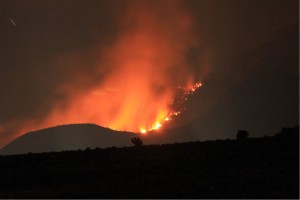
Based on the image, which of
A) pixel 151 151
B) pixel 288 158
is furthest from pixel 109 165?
pixel 288 158

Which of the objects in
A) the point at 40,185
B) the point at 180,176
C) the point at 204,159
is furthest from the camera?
the point at 204,159

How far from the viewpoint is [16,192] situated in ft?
105

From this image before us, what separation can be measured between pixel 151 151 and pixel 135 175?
7574mm

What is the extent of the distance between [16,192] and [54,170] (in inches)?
291

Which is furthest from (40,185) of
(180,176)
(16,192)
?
(180,176)

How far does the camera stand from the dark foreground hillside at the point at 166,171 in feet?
A: 90.5

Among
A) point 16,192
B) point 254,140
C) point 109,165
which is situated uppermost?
point 254,140

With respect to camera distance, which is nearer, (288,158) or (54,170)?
(288,158)

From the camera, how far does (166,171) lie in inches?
1342

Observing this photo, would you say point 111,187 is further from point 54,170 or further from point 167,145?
point 167,145

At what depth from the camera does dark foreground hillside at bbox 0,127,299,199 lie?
2758 cm

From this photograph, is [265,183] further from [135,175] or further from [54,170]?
[54,170]

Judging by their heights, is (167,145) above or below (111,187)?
above

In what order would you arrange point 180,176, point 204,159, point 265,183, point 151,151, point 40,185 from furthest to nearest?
point 151,151
point 204,159
point 40,185
point 180,176
point 265,183
